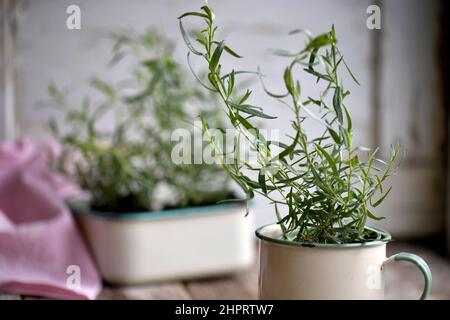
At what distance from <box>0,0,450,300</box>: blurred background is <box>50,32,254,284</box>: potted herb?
0.26 meters

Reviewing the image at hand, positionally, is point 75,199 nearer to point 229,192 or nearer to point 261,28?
point 229,192

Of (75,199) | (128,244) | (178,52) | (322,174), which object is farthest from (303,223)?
(178,52)

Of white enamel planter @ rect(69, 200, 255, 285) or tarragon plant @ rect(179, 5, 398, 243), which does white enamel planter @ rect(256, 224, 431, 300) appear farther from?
white enamel planter @ rect(69, 200, 255, 285)

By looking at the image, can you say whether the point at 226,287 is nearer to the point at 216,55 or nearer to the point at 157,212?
the point at 157,212

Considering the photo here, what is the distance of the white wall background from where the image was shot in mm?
1034

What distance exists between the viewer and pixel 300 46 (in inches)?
43.3

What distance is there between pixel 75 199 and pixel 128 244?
0.15 metres

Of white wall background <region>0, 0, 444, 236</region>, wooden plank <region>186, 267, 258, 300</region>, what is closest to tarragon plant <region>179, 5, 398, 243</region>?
wooden plank <region>186, 267, 258, 300</region>

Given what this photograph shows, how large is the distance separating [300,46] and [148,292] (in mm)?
571

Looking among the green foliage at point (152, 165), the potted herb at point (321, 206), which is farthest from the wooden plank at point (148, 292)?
the potted herb at point (321, 206)

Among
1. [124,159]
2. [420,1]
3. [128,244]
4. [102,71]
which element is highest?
[420,1]

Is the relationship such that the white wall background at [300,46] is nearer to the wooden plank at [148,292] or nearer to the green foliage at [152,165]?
the green foliage at [152,165]

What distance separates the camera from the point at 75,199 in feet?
2.76

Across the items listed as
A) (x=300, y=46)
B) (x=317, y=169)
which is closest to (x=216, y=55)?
(x=317, y=169)
